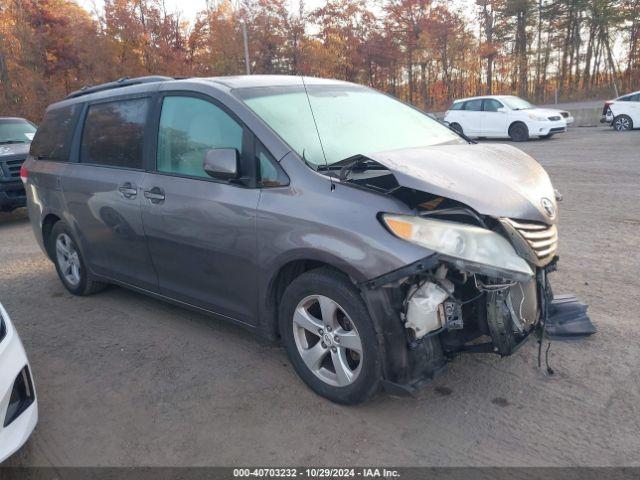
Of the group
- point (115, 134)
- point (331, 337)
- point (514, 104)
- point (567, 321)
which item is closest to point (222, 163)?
point (331, 337)

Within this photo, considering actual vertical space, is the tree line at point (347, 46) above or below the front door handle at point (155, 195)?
above

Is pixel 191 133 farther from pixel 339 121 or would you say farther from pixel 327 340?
pixel 327 340

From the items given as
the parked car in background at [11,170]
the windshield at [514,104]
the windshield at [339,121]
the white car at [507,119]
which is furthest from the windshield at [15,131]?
the windshield at [514,104]

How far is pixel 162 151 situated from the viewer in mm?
3973

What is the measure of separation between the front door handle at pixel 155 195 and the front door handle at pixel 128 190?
153 mm

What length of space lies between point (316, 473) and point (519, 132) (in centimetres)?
1779

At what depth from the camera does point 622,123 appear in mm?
18812

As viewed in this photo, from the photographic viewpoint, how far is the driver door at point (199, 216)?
3.42 m

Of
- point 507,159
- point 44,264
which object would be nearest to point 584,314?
point 507,159

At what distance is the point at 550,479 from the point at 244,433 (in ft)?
5.04

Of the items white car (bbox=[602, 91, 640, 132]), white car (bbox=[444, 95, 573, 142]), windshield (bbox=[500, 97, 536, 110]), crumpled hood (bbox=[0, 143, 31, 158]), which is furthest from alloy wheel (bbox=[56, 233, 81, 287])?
white car (bbox=[602, 91, 640, 132])

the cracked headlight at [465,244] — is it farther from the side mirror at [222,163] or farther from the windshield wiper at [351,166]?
the side mirror at [222,163]

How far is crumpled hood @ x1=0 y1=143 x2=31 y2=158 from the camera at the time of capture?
9.61m

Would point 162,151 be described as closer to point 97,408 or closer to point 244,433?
point 97,408
